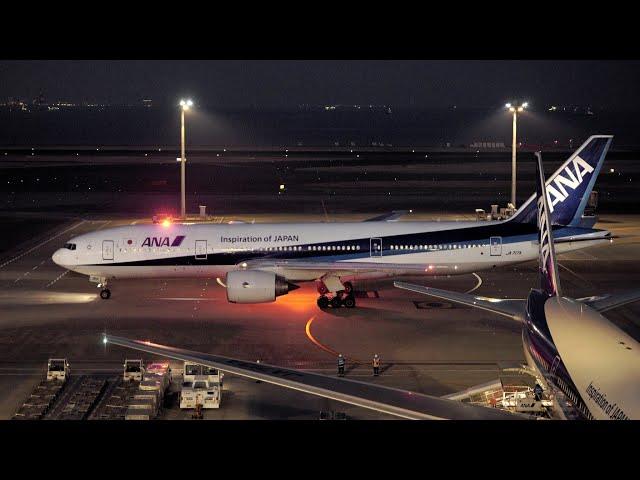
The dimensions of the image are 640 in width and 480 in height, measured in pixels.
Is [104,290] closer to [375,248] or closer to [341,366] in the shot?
[375,248]

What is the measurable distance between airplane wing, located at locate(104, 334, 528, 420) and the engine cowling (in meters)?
19.7

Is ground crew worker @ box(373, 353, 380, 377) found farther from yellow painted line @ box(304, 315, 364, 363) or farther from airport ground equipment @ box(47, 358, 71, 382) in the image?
airport ground equipment @ box(47, 358, 71, 382)

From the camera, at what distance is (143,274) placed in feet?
133

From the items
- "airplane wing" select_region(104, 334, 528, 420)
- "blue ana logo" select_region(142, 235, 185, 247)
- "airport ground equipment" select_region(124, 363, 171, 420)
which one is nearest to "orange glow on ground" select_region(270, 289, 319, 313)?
"blue ana logo" select_region(142, 235, 185, 247)

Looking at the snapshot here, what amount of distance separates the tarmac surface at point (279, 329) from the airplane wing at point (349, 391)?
310 inches

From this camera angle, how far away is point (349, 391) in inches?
613

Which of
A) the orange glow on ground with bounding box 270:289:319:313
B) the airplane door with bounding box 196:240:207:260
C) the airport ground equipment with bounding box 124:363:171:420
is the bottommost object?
the airport ground equipment with bounding box 124:363:171:420

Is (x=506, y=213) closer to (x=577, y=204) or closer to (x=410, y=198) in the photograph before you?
(x=410, y=198)

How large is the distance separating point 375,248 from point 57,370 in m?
16.8

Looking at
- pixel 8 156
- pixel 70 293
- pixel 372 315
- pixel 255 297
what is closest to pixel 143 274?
pixel 70 293

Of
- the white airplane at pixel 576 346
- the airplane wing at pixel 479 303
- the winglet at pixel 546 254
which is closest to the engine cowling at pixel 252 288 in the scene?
the airplane wing at pixel 479 303

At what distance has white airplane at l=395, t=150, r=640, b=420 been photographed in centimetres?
1611

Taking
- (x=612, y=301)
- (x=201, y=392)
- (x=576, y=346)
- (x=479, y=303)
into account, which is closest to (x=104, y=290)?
(x=201, y=392)

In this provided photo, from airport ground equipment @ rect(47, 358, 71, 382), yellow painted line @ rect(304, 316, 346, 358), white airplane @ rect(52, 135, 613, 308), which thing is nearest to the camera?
airport ground equipment @ rect(47, 358, 71, 382)
